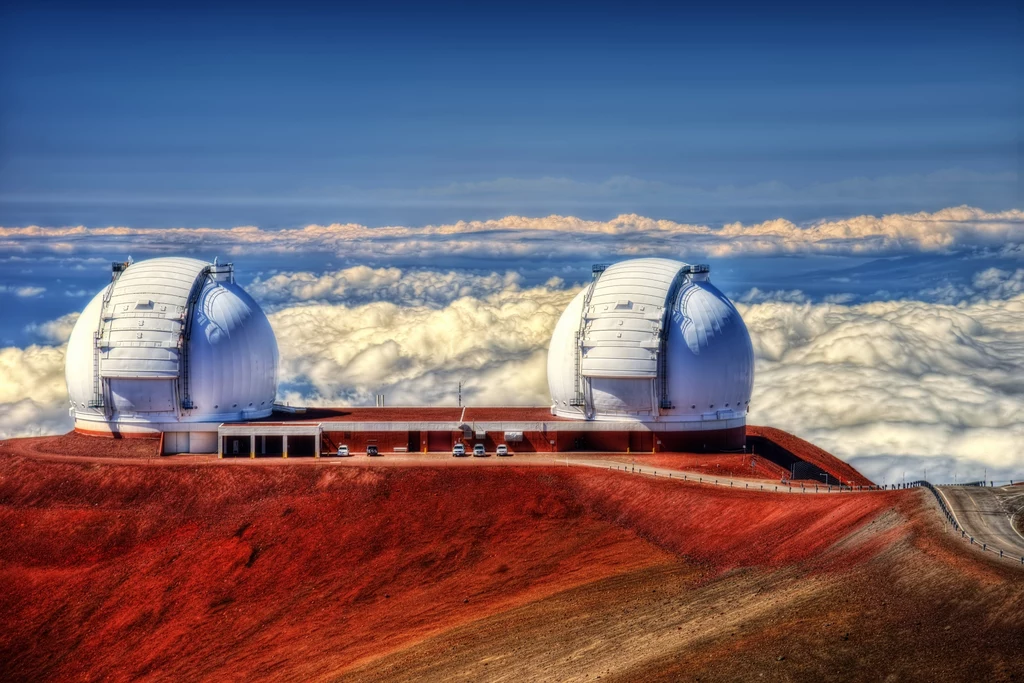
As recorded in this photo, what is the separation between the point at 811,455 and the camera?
74938 mm

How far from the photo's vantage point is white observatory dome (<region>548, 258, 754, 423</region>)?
67.9 metres

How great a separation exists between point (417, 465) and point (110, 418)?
60.5 ft

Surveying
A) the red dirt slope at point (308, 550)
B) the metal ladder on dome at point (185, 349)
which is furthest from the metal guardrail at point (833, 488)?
the metal ladder on dome at point (185, 349)

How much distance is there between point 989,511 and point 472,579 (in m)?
20.6

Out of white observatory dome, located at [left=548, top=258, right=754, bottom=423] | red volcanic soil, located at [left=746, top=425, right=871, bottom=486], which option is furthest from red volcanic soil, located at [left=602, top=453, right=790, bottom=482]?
red volcanic soil, located at [left=746, top=425, right=871, bottom=486]

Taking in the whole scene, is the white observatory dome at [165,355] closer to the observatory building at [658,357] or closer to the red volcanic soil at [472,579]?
the red volcanic soil at [472,579]

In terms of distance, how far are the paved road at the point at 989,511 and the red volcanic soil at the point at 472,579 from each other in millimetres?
1379

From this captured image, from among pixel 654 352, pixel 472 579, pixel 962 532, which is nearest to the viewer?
pixel 962 532

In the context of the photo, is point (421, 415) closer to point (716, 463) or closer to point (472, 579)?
point (716, 463)

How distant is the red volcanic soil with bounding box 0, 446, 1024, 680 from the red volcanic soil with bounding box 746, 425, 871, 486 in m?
17.4

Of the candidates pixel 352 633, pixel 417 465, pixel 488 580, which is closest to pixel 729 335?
pixel 417 465

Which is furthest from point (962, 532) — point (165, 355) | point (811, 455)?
point (165, 355)

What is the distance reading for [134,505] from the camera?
2424 inches

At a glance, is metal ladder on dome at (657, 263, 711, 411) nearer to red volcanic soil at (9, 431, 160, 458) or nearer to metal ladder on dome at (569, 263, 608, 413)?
metal ladder on dome at (569, 263, 608, 413)
